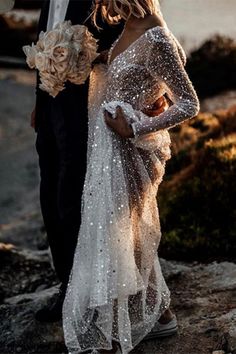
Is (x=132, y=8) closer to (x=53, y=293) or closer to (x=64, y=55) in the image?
(x=64, y=55)

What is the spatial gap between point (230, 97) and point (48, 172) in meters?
8.91

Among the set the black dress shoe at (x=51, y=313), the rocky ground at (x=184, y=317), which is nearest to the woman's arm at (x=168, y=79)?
the rocky ground at (x=184, y=317)

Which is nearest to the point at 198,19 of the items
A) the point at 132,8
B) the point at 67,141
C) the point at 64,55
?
the point at 67,141

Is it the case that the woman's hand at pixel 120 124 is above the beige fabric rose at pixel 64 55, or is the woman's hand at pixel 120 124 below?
below

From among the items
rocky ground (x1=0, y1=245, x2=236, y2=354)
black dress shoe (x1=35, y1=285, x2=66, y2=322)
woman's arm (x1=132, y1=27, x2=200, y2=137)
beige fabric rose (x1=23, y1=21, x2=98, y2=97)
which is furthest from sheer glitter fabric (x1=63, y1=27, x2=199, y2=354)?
black dress shoe (x1=35, y1=285, x2=66, y2=322)

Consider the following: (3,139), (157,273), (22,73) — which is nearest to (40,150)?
(157,273)

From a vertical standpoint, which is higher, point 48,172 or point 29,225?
point 48,172

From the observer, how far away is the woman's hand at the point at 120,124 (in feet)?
12.3

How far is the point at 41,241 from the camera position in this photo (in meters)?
7.48

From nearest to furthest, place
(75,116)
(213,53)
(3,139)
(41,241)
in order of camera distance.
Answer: (75,116), (41,241), (3,139), (213,53)

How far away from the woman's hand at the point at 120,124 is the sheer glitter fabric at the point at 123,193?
24 millimetres

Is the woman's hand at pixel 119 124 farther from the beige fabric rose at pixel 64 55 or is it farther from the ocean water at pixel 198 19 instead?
the ocean water at pixel 198 19

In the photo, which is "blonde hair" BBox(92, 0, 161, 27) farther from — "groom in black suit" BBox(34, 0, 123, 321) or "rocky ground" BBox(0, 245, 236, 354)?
"rocky ground" BBox(0, 245, 236, 354)

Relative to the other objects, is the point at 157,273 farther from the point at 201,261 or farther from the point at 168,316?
the point at 201,261
